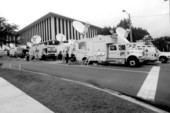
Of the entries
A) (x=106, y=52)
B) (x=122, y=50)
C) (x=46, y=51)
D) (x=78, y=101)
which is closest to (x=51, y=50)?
(x=46, y=51)

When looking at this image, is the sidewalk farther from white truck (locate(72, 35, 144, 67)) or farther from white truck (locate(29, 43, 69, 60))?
white truck (locate(29, 43, 69, 60))

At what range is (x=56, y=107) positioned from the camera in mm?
3631

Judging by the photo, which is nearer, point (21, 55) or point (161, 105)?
point (161, 105)

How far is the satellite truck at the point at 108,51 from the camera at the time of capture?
12.9m

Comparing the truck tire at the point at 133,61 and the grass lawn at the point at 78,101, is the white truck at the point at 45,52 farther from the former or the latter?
the grass lawn at the point at 78,101

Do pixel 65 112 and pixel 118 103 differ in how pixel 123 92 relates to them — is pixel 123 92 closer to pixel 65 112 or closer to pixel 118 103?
pixel 118 103

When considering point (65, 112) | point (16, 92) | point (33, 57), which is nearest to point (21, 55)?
point (33, 57)

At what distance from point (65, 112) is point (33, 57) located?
24.2m

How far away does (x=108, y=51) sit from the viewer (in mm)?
14133

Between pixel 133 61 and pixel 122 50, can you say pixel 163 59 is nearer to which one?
pixel 133 61

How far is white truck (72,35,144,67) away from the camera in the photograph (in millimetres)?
12868

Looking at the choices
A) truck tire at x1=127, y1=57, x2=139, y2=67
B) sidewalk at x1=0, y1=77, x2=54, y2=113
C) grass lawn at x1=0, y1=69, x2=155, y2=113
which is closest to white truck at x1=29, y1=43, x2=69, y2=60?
truck tire at x1=127, y1=57, x2=139, y2=67

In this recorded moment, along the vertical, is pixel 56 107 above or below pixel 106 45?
below

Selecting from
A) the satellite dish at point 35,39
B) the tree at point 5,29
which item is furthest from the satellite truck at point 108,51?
the tree at point 5,29
